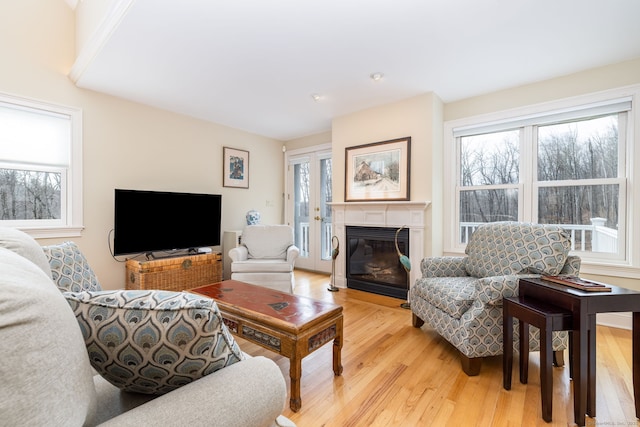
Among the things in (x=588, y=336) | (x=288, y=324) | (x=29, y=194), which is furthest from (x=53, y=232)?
(x=588, y=336)

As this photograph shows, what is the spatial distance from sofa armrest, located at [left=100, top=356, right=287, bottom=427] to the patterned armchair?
5.09ft

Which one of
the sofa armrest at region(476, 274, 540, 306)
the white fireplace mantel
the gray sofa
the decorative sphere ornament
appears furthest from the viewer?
the decorative sphere ornament

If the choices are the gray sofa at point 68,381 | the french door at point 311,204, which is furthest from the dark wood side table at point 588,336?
the french door at point 311,204

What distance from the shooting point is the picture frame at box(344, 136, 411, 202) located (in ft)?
11.2

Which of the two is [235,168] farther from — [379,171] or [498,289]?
[498,289]

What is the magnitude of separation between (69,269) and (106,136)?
264 centimetres

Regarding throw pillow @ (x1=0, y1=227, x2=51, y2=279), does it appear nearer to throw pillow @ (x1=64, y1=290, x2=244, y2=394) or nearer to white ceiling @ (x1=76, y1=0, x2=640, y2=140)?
throw pillow @ (x1=64, y1=290, x2=244, y2=394)

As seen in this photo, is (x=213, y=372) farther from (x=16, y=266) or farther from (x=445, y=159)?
(x=445, y=159)

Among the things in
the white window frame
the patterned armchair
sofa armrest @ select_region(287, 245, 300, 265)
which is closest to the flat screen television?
sofa armrest @ select_region(287, 245, 300, 265)

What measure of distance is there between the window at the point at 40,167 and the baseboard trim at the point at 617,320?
5.34 m

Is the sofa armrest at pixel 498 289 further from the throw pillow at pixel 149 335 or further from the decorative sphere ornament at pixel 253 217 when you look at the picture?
the decorative sphere ornament at pixel 253 217

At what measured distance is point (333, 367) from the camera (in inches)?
72.7

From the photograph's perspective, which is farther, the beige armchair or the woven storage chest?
the beige armchair

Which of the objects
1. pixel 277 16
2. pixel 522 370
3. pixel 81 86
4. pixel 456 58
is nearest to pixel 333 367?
pixel 522 370
